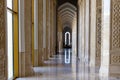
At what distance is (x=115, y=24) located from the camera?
7531 mm

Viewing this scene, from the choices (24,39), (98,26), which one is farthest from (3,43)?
(98,26)

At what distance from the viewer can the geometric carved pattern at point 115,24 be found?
24.6 ft

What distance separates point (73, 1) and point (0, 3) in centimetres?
2000

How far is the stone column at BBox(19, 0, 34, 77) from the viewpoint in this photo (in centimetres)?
781

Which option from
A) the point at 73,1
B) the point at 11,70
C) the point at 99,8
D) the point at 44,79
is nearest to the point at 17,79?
the point at 11,70

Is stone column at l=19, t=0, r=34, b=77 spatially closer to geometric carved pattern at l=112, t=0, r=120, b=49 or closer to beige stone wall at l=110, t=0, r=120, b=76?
beige stone wall at l=110, t=0, r=120, b=76

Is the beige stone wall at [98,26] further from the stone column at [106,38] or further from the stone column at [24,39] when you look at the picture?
the stone column at [24,39]

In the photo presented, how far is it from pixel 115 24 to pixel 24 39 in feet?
9.72

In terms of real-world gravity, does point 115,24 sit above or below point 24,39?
above

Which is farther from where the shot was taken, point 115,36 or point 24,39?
point 24,39

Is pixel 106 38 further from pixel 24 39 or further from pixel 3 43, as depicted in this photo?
pixel 3 43

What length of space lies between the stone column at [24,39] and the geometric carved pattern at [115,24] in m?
2.85

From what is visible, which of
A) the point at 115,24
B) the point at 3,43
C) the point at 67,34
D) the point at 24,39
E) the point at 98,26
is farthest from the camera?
the point at 67,34

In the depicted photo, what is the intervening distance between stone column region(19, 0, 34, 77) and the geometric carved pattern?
9.35 ft
